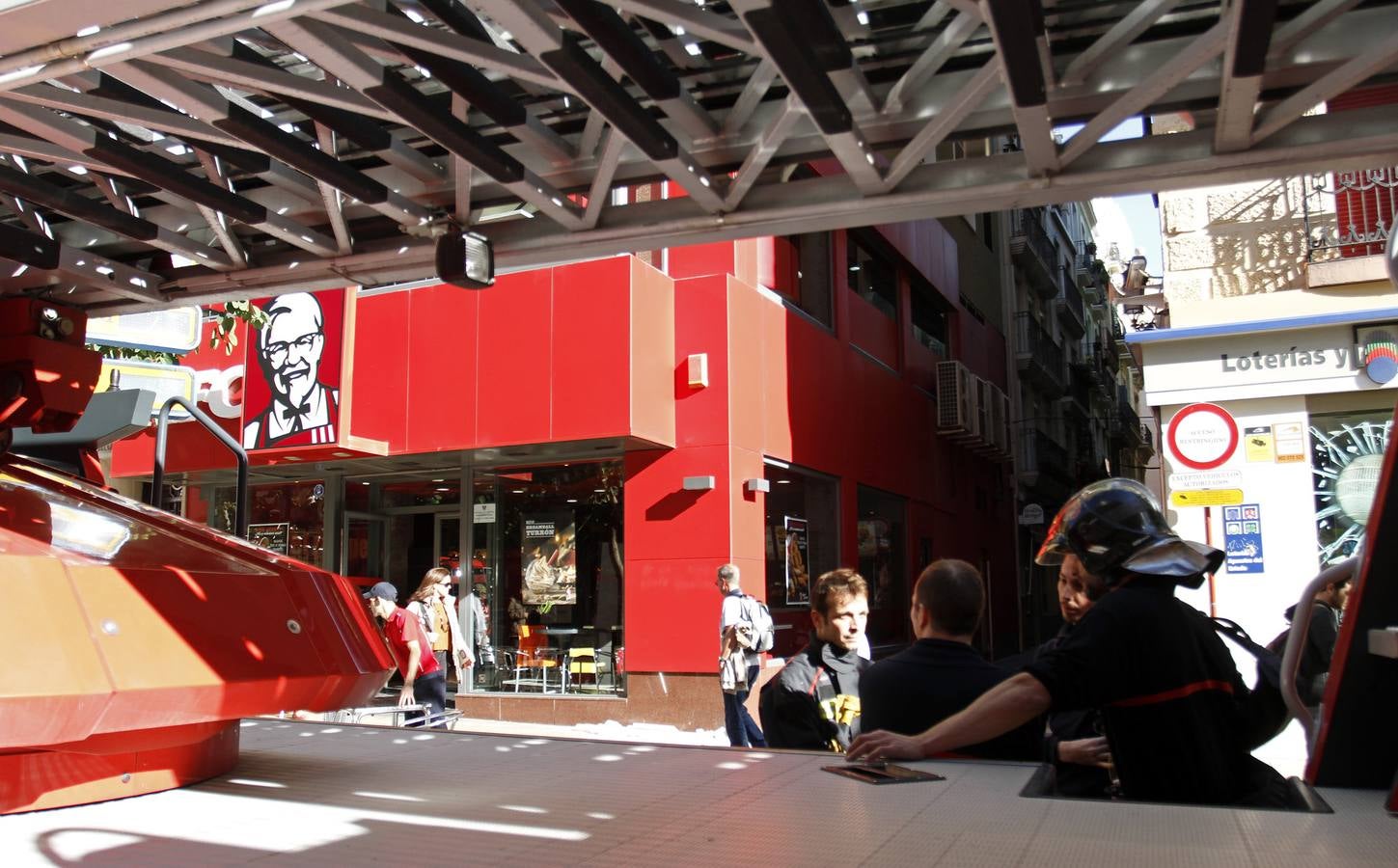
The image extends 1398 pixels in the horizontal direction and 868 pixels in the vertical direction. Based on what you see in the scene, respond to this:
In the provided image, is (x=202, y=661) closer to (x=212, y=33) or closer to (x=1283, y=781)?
(x=212, y=33)

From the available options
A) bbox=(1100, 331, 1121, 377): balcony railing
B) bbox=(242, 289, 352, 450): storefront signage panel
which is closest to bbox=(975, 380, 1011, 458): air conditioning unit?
bbox=(242, 289, 352, 450): storefront signage panel

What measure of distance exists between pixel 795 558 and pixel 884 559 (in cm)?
421

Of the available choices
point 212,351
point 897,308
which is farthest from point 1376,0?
point 897,308

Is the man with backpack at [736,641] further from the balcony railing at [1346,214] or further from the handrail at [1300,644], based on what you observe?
the handrail at [1300,644]

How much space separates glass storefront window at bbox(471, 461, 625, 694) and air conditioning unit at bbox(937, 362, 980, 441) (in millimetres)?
9624

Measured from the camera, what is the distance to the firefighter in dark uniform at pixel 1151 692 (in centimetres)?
298

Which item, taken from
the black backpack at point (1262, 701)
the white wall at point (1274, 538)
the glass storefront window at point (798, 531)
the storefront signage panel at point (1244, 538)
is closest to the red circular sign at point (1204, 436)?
the white wall at point (1274, 538)

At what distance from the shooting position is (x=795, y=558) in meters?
16.2

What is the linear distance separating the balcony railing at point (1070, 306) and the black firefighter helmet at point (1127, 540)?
1471 inches

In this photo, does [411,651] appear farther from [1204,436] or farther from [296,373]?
[296,373]

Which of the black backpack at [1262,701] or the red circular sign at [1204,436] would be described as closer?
the black backpack at [1262,701]

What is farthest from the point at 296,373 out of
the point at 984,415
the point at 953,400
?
the point at 984,415

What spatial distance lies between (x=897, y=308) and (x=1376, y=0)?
58.1 ft

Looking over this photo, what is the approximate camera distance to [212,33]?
327cm
